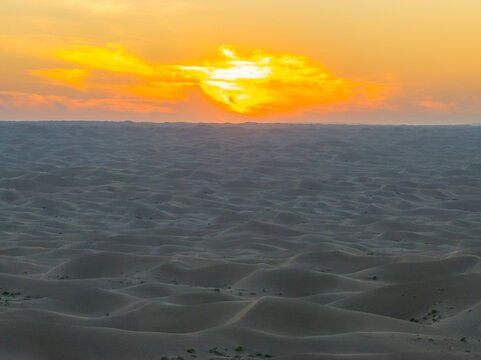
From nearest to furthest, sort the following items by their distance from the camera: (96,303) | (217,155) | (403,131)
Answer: (96,303), (217,155), (403,131)

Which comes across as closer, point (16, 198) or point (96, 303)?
point (96, 303)

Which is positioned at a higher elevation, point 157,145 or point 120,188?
point 157,145

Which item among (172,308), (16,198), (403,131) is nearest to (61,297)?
(172,308)

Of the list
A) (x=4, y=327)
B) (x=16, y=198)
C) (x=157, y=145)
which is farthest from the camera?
(x=157, y=145)

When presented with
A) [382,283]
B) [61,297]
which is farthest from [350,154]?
[61,297]

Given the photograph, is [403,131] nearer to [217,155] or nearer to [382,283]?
[217,155]

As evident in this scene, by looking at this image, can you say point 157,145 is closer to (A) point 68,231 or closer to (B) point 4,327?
(A) point 68,231

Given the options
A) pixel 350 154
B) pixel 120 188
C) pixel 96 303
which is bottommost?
pixel 96 303
